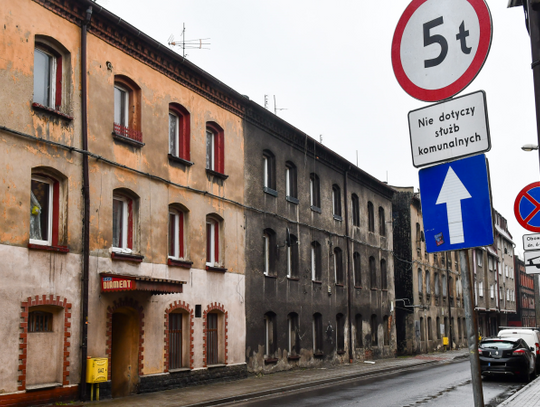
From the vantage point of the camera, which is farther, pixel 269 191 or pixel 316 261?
pixel 316 261

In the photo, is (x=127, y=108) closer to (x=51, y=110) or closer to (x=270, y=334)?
(x=51, y=110)

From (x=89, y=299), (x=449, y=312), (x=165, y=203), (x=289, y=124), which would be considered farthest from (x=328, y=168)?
(x=449, y=312)

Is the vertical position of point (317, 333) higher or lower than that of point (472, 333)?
lower

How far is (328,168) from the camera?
31719 millimetres

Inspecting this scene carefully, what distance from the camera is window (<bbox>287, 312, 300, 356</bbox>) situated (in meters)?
26.6

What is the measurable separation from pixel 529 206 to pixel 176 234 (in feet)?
42.5

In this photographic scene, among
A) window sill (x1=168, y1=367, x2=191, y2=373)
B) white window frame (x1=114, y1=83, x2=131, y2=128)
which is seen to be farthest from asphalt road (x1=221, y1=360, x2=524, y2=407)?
white window frame (x1=114, y1=83, x2=131, y2=128)

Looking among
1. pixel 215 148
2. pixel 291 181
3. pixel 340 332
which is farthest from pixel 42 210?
pixel 340 332

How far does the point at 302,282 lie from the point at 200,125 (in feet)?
31.5

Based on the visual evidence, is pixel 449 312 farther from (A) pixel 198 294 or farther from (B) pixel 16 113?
(B) pixel 16 113

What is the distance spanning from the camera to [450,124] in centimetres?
411

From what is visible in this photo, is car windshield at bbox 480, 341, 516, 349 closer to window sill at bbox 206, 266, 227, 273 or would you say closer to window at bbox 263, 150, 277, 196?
window sill at bbox 206, 266, 227, 273

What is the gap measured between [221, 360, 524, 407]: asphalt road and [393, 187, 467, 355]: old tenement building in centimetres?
1904

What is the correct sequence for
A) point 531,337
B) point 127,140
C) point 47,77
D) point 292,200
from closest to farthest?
point 47,77 < point 127,140 < point 531,337 < point 292,200
